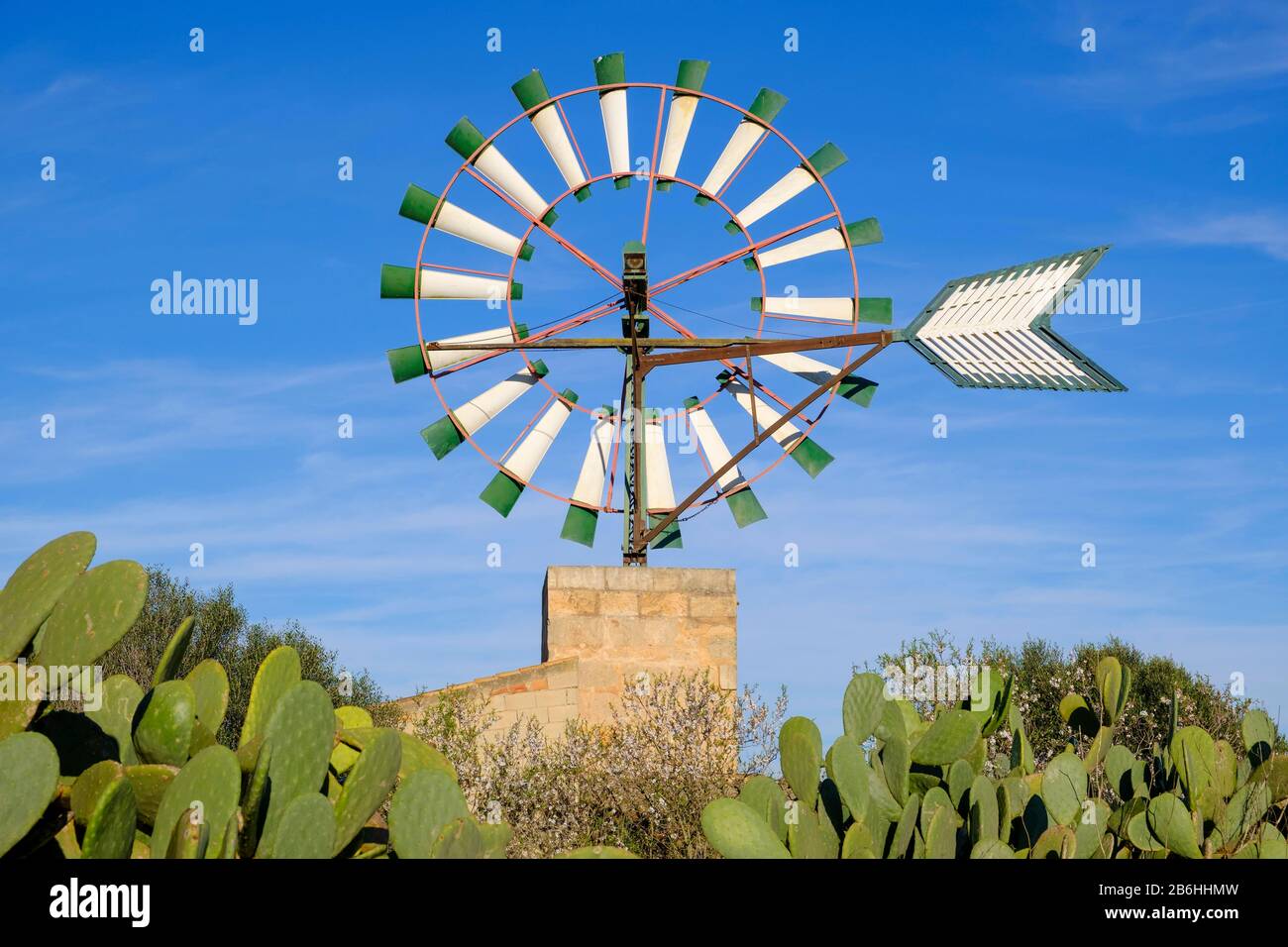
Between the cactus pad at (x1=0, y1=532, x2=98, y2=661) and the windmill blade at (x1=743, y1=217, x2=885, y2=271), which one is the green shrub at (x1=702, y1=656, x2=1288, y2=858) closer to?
the cactus pad at (x1=0, y1=532, x2=98, y2=661)

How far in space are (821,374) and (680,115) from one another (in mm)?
2412

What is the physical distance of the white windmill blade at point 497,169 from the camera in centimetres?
1025

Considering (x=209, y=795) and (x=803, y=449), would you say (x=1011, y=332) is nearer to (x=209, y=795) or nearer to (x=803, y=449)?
(x=803, y=449)

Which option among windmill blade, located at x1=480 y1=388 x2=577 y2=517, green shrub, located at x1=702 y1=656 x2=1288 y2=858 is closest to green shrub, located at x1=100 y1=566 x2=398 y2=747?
windmill blade, located at x1=480 y1=388 x2=577 y2=517

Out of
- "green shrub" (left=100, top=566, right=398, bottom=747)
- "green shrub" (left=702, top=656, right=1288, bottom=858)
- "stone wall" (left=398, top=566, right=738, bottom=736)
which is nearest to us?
"green shrub" (left=702, top=656, right=1288, bottom=858)

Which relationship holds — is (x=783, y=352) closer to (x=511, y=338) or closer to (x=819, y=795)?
(x=511, y=338)

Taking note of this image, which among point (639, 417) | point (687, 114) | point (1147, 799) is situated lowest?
point (1147, 799)

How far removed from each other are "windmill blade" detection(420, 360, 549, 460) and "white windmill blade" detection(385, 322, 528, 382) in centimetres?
33

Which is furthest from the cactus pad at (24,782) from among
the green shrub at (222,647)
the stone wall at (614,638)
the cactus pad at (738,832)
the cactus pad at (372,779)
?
the green shrub at (222,647)

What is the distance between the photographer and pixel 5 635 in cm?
245

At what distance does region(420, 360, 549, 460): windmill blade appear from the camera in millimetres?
10227
